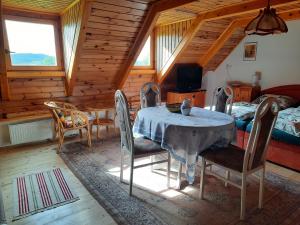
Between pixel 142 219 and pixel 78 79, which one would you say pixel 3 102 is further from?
pixel 142 219

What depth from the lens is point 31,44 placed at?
11.9 ft

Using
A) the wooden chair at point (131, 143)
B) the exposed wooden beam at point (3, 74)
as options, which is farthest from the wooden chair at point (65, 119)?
the wooden chair at point (131, 143)

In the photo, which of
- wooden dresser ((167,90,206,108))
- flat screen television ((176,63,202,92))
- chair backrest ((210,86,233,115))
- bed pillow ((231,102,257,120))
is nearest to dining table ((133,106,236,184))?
chair backrest ((210,86,233,115))

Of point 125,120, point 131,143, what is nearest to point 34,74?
point 125,120

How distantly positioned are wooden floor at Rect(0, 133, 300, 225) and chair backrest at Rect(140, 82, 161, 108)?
135cm

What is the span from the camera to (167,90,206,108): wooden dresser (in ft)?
16.9

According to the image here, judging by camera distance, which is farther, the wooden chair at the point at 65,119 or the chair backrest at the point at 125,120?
the wooden chair at the point at 65,119

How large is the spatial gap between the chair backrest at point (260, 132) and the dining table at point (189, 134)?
33 centimetres

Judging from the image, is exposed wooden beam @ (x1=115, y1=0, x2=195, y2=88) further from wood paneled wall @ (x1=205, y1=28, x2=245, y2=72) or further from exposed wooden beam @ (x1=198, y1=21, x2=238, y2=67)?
wood paneled wall @ (x1=205, y1=28, x2=245, y2=72)

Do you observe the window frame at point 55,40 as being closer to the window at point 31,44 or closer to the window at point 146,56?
the window at point 31,44

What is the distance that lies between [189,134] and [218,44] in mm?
3618

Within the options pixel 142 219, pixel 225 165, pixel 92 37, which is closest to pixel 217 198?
pixel 225 165

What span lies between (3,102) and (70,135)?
1.19m

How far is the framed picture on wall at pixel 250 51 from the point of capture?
505cm
